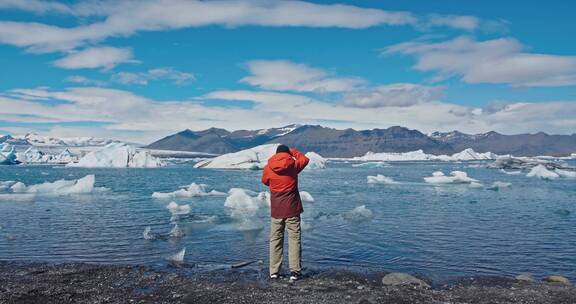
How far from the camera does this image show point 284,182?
866 cm

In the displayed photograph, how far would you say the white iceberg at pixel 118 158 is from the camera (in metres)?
93.6

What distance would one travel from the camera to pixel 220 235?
14.9m

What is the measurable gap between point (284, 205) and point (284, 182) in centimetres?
41

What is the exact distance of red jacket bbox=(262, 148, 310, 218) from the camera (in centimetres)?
859

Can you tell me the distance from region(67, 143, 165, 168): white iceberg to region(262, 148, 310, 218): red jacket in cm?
8894

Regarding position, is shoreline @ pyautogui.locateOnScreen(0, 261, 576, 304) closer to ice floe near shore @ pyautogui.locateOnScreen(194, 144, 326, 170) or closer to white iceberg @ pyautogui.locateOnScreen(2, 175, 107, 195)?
white iceberg @ pyautogui.locateOnScreen(2, 175, 107, 195)

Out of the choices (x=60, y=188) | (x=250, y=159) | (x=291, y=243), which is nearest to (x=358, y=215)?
(x=291, y=243)

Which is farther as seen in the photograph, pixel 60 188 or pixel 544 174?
pixel 544 174

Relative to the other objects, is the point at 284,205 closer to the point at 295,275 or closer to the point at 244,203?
the point at 295,275

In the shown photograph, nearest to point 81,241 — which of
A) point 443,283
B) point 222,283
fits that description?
point 222,283

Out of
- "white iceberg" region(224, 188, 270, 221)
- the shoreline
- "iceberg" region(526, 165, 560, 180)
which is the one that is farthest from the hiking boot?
"iceberg" region(526, 165, 560, 180)

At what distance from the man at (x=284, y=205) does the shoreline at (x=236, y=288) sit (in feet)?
1.24

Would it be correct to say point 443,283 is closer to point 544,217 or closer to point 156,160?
point 544,217

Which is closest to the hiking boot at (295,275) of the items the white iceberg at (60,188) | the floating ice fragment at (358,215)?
the floating ice fragment at (358,215)
